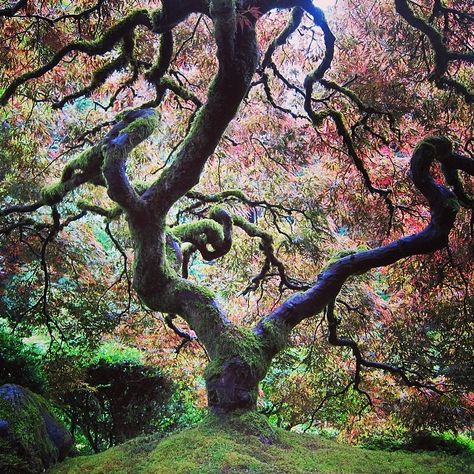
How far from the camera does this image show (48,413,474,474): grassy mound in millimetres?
1834

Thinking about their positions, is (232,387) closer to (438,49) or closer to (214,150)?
(214,150)

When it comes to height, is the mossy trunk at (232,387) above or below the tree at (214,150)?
below

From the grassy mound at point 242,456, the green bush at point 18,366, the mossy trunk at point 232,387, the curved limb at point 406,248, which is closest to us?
the grassy mound at point 242,456

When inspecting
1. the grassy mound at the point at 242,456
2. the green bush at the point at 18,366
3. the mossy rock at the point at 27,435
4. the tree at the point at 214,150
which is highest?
the tree at the point at 214,150

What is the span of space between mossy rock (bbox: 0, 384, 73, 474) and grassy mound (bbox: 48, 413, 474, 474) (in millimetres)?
154

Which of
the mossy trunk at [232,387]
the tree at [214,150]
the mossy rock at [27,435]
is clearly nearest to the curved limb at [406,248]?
the tree at [214,150]

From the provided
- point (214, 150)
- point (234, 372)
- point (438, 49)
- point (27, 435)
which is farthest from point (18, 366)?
point (438, 49)

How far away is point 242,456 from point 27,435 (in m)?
1.42

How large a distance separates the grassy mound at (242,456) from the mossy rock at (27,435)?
0.15m

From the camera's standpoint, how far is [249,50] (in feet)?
7.91

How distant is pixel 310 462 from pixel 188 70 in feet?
13.3

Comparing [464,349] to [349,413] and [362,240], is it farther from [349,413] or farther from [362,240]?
[349,413]

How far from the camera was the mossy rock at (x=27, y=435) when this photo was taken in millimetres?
2385

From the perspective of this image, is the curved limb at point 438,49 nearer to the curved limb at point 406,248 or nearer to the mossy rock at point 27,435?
the curved limb at point 406,248
